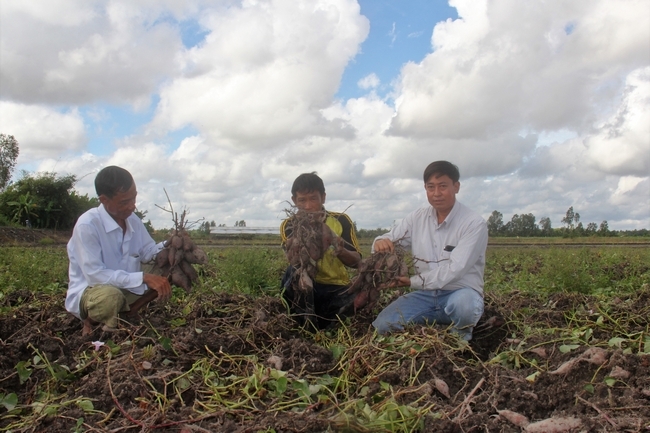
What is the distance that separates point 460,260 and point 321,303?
114 cm

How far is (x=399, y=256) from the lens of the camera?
12.9ft

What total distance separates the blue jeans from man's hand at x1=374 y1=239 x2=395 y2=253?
43 centimetres

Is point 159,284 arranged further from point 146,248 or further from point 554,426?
point 554,426

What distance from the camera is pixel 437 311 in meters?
3.88

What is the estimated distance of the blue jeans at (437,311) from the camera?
3.67 m

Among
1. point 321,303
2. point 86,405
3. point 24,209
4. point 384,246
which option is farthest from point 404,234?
point 24,209

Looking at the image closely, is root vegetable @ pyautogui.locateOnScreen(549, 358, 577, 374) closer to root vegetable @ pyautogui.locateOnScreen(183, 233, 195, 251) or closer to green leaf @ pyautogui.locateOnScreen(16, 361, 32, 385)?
root vegetable @ pyautogui.locateOnScreen(183, 233, 195, 251)

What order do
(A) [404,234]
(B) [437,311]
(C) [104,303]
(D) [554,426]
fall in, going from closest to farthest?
(D) [554,426], (C) [104,303], (B) [437,311], (A) [404,234]

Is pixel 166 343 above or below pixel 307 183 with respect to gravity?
below

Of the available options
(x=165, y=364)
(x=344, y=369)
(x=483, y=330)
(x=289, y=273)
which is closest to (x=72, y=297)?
(x=165, y=364)

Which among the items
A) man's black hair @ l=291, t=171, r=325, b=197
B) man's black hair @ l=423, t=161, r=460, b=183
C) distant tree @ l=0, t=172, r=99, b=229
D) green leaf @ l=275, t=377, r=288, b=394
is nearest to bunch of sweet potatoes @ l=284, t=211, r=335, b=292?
man's black hair @ l=291, t=171, r=325, b=197

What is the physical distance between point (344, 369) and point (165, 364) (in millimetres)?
1002

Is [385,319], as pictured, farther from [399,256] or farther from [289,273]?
[289,273]

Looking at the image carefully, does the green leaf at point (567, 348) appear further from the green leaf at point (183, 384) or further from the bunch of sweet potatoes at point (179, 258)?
the bunch of sweet potatoes at point (179, 258)
